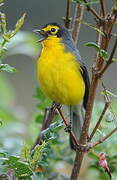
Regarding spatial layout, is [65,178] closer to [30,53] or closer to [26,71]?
[30,53]

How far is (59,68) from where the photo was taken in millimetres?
3137

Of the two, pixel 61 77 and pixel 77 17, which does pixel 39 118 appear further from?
pixel 77 17

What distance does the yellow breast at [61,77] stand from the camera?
312 cm

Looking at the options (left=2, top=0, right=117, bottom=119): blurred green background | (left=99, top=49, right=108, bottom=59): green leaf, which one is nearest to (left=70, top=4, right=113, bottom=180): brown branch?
(left=99, top=49, right=108, bottom=59): green leaf

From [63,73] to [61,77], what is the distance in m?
0.03

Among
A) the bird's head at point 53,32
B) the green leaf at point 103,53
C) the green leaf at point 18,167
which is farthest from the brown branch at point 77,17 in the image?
the green leaf at point 18,167

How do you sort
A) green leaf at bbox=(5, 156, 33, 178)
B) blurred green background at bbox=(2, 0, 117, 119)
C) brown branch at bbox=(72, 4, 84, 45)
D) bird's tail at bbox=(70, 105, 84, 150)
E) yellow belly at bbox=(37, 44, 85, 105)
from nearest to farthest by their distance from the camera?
green leaf at bbox=(5, 156, 33, 178) → brown branch at bbox=(72, 4, 84, 45) → yellow belly at bbox=(37, 44, 85, 105) → bird's tail at bbox=(70, 105, 84, 150) → blurred green background at bbox=(2, 0, 117, 119)

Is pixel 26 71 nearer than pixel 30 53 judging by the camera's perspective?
No

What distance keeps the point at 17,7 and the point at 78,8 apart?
10.8 m

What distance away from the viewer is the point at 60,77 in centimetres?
312

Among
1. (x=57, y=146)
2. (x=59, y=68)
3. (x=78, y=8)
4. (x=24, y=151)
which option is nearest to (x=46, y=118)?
(x=57, y=146)

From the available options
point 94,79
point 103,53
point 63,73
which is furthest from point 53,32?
point 103,53

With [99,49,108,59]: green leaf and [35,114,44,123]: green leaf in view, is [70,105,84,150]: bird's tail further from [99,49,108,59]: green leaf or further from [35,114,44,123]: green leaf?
[99,49,108,59]: green leaf

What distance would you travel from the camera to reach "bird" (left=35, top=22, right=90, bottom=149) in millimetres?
3127
